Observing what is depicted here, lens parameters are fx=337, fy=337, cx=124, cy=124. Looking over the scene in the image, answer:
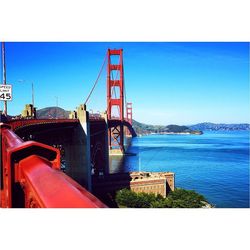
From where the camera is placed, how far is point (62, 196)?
1.25m

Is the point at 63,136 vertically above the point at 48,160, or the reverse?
the point at 48,160

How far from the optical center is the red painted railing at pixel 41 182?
1253mm

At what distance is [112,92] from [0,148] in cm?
3855

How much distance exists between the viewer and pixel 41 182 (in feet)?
4.84

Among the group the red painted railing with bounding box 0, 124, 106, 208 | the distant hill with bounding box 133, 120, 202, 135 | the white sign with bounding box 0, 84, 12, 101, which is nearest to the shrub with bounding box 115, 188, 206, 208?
the white sign with bounding box 0, 84, 12, 101

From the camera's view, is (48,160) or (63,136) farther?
(63,136)

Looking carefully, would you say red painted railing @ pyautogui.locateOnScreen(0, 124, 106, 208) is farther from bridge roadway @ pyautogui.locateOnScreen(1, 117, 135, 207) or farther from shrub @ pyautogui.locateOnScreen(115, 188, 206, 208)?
shrub @ pyautogui.locateOnScreen(115, 188, 206, 208)

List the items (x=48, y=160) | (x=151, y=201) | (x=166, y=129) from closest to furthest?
(x=48, y=160), (x=151, y=201), (x=166, y=129)

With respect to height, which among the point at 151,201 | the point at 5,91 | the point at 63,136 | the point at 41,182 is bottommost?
the point at 151,201

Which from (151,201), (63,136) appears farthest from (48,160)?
(151,201)

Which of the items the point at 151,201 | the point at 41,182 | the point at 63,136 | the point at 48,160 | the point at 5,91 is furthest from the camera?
the point at 151,201

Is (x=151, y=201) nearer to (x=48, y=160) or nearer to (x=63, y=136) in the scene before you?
(x=63, y=136)

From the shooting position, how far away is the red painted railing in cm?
125

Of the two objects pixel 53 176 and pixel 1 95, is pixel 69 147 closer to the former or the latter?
pixel 1 95
